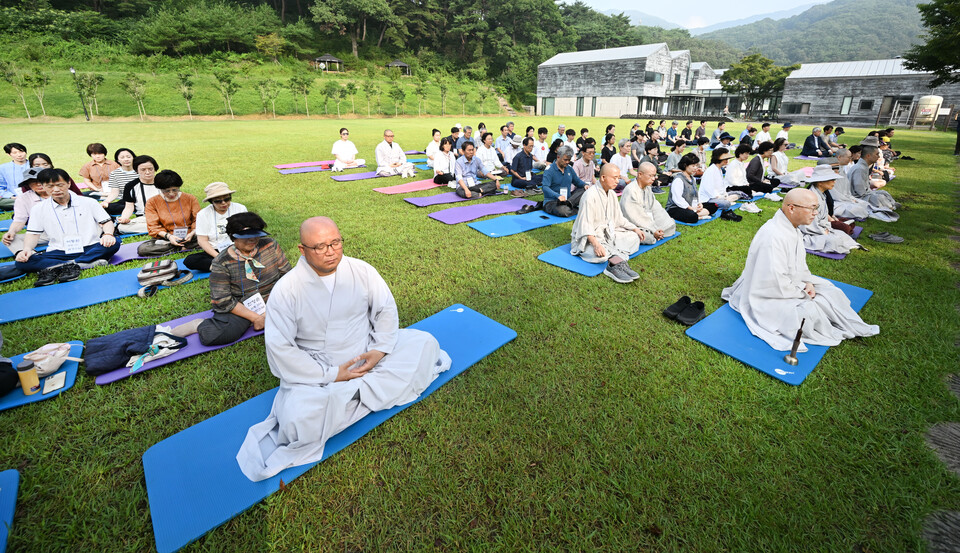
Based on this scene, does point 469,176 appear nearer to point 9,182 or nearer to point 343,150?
point 343,150

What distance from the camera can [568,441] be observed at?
9.32 feet

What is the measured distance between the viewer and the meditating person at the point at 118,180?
7418 mm

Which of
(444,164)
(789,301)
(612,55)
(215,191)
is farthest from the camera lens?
(612,55)

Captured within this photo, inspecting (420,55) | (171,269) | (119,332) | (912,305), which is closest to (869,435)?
(912,305)

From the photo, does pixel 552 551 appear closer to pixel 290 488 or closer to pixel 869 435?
pixel 290 488

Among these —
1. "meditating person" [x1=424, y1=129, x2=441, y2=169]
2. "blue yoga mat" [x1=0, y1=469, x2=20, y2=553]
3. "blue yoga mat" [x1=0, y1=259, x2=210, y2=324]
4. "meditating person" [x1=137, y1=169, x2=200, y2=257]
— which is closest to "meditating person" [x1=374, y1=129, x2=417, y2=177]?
"meditating person" [x1=424, y1=129, x2=441, y2=169]

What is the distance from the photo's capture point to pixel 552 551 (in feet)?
7.17

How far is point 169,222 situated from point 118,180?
3.63 meters

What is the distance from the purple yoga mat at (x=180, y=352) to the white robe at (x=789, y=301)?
4984 mm

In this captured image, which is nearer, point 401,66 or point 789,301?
point 789,301

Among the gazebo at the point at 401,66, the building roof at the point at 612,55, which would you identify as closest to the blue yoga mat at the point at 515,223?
the building roof at the point at 612,55

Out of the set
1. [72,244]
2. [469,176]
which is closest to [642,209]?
[469,176]

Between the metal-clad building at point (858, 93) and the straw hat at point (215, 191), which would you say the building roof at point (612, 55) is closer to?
the metal-clad building at point (858, 93)

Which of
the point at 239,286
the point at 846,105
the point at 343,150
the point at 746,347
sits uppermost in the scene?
the point at 846,105
